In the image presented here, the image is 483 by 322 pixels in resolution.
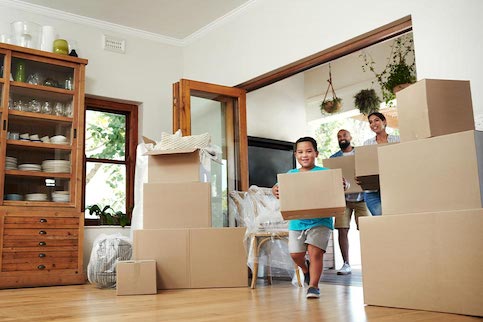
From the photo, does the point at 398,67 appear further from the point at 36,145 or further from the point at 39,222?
the point at 39,222

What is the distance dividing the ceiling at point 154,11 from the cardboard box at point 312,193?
2553 mm

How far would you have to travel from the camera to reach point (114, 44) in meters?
4.89

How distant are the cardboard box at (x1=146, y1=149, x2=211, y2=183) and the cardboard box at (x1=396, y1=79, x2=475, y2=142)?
163 cm

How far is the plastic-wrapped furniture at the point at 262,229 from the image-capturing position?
134 inches

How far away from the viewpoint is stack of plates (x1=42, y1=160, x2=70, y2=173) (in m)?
4.16

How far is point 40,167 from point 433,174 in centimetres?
328

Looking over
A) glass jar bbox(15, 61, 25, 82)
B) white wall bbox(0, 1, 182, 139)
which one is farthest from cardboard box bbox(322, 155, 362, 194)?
glass jar bbox(15, 61, 25, 82)

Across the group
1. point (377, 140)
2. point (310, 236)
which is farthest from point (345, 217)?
point (310, 236)

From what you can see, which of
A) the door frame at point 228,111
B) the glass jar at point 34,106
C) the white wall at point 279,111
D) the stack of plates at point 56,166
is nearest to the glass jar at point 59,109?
the glass jar at point 34,106

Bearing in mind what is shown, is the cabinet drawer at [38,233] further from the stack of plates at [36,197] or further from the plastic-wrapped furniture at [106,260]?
the plastic-wrapped furniture at [106,260]

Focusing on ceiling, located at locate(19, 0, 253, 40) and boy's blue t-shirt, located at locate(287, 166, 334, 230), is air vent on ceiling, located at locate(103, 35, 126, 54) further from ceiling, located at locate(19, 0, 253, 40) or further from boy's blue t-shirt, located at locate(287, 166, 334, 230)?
boy's blue t-shirt, located at locate(287, 166, 334, 230)

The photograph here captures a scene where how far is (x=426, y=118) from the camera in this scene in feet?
6.89

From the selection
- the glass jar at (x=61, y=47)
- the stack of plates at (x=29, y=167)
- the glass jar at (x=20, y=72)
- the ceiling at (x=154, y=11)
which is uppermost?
the ceiling at (x=154, y=11)

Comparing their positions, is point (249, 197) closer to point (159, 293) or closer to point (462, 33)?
point (159, 293)
